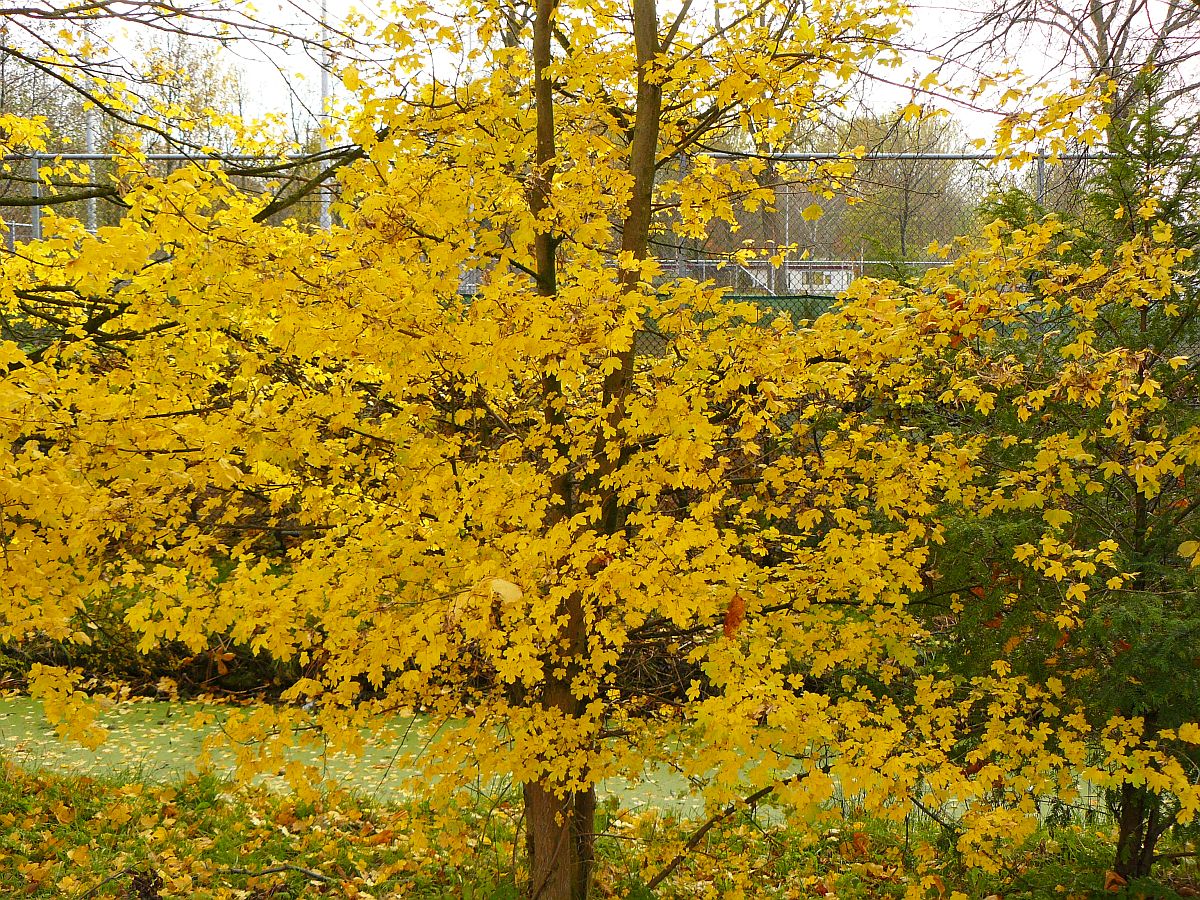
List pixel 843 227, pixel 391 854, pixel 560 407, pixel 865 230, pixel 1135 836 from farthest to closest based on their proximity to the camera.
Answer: pixel 865 230
pixel 843 227
pixel 391 854
pixel 1135 836
pixel 560 407

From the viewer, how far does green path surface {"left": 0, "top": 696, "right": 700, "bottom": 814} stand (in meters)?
6.08

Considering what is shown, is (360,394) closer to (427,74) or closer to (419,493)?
(419,493)

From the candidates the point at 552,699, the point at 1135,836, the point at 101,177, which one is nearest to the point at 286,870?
the point at 552,699

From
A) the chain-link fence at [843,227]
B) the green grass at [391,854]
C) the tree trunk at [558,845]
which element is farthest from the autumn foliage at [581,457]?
the chain-link fence at [843,227]

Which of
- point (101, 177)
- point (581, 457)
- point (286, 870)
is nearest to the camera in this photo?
point (581, 457)

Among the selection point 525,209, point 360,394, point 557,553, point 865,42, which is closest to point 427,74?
point 525,209

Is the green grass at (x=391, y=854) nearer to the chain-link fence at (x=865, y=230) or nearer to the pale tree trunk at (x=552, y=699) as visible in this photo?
the pale tree trunk at (x=552, y=699)

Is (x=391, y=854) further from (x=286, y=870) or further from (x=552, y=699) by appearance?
(x=552, y=699)

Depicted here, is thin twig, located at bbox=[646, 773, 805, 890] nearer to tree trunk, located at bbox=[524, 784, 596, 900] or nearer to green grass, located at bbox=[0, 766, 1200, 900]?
green grass, located at bbox=[0, 766, 1200, 900]

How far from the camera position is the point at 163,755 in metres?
6.59

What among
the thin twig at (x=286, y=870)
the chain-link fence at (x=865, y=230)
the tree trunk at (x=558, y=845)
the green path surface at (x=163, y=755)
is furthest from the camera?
the chain-link fence at (x=865, y=230)

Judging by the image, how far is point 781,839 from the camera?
17.8 feet

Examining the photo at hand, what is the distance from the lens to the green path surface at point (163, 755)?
6.08m

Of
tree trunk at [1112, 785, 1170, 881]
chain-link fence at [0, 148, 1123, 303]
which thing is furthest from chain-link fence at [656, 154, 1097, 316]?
tree trunk at [1112, 785, 1170, 881]
